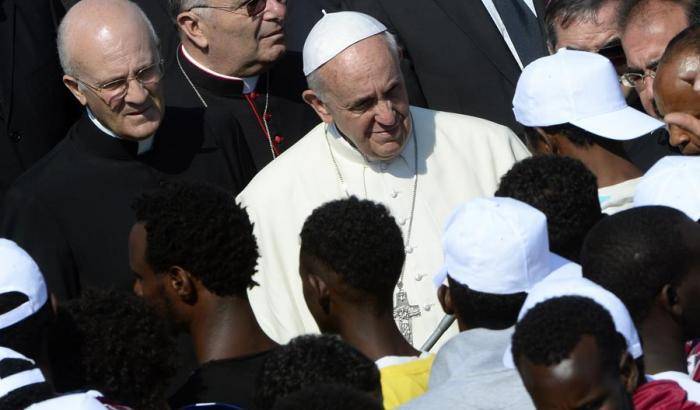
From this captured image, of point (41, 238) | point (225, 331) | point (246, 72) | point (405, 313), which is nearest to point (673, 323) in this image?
point (225, 331)

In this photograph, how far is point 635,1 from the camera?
6441mm

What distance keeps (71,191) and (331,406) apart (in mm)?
3032

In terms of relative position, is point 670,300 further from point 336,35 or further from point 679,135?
point 336,35

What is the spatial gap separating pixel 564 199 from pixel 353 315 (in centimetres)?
81

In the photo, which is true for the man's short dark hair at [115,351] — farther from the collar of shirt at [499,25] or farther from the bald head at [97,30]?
the collar of shirt at [499,25]

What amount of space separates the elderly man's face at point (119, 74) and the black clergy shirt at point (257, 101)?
33.0 inches

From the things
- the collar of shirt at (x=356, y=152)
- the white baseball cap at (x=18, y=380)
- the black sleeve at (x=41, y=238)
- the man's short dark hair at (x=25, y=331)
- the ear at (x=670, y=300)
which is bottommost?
the black sleeve at (x=41, y=238)

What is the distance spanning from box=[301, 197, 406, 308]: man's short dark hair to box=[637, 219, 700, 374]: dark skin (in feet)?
2.70

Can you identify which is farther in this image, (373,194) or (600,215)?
(373,194)

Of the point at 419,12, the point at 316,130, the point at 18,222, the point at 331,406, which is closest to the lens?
the point at 331,406

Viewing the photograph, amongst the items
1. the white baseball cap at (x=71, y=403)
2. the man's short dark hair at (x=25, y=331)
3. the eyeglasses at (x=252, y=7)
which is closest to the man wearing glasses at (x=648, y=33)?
the eyeglasses at (x=252, y=7)

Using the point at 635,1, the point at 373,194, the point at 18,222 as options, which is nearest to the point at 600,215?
the point at 373,194

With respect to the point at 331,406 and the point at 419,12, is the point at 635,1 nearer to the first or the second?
the point at 419,12

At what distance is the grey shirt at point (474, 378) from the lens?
3.79 m
